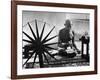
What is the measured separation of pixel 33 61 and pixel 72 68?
37 cm

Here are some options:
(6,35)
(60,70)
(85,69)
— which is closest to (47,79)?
(60,70)

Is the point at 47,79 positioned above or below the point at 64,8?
below

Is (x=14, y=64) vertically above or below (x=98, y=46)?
below

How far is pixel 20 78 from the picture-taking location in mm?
1653

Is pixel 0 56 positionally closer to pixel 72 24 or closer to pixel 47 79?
pixel 47 79

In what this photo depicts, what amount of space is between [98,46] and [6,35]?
0.89 m

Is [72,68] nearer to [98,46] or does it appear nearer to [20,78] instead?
[98,46]

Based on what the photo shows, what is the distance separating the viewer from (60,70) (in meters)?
1.77

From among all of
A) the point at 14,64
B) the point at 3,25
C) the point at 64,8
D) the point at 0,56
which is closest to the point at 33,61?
the point at 14,64

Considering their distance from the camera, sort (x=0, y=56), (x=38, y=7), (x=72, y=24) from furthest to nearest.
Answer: (x=72, y=24) < (x=38, y=7) < (x=0, y=56)

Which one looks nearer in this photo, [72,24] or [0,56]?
[0,56]

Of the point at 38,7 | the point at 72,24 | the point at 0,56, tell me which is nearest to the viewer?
the point at 0,56

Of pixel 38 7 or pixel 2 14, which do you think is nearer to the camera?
pixel 2 14

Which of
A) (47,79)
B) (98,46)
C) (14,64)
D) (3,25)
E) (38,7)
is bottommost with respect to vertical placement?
(47,79)
